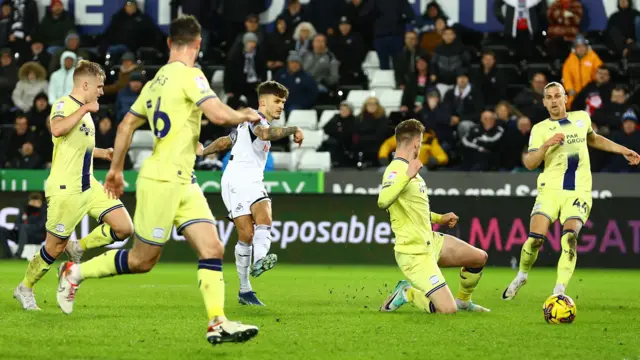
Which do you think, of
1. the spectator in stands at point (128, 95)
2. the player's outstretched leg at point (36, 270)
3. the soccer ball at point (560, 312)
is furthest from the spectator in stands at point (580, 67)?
the player's outstretched leg at point (36, 270)

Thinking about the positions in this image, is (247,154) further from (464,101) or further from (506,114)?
(464,101)

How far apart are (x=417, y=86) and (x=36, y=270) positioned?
1339 cm

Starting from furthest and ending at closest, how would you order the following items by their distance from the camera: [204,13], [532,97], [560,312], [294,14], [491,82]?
[204,13], [294,14], [491,82], [532,97], [560,312]

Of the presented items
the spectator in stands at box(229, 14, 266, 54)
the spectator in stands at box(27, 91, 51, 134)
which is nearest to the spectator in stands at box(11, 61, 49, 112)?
the spectator in stands at box(27, 91, 51, 134)

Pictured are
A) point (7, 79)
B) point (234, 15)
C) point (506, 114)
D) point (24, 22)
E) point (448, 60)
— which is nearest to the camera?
point (506, 114)

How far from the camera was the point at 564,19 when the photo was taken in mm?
23141

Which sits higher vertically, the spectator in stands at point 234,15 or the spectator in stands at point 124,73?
the spectator in stands at point 234,15

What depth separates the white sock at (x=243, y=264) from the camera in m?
11.7

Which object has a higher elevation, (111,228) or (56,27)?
(56,27)

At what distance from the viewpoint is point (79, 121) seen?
35.2 feet

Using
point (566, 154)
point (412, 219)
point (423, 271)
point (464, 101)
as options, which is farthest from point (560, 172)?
point (464, 101)

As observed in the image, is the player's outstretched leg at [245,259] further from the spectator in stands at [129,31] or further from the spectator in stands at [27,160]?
the spectator in stands at [129,31]

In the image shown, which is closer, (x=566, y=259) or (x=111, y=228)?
(x=111, y=228)

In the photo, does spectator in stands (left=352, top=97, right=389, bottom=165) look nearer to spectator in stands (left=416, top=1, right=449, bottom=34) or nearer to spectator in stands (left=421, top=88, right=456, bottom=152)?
spectator in stands (left=421, top=88, right=456, bottom=152)
